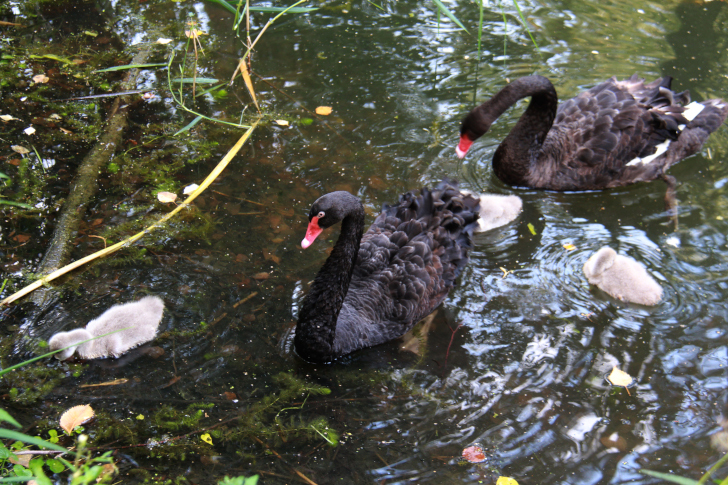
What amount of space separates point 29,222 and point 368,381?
109 inches

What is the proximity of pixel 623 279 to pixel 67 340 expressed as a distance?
348 centimetres

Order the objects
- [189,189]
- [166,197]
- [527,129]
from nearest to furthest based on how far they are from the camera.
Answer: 1. [166,197]
2. [189,189]
3. [527,129]

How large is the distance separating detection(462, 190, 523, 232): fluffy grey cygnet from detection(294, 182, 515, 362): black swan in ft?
0.55

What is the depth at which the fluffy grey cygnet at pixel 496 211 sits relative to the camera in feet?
14.4

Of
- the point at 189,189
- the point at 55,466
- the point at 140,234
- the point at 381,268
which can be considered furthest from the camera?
the point at 189,189

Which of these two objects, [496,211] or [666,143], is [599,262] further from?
[666,143]

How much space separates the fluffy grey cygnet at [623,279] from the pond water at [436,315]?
94 mm

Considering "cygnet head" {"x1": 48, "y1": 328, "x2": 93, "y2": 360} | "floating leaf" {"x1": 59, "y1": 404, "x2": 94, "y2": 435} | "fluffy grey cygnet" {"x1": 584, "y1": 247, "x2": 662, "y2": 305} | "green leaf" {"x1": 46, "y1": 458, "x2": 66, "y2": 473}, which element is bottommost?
"fluffy grey cygnet" {"x1": 584, "y1": 247, "x2": 662, "y2": 305}

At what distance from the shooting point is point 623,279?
383cm

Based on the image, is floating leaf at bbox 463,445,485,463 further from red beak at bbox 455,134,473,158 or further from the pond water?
red beak at bbox 455,134,473,158

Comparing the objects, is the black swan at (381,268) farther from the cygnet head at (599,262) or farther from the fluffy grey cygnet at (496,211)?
the cygnet head at (599,262)

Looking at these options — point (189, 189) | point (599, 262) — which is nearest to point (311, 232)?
point (189, 189)

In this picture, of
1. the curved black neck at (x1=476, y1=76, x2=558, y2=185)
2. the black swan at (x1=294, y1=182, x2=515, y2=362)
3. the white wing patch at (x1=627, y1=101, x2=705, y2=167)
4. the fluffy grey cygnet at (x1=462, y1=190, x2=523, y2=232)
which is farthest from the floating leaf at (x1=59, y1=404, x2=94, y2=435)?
the white wing patch at (x1=627, y1=101, x2=705, y2=167)

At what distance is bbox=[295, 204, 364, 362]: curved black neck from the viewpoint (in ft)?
10.7
